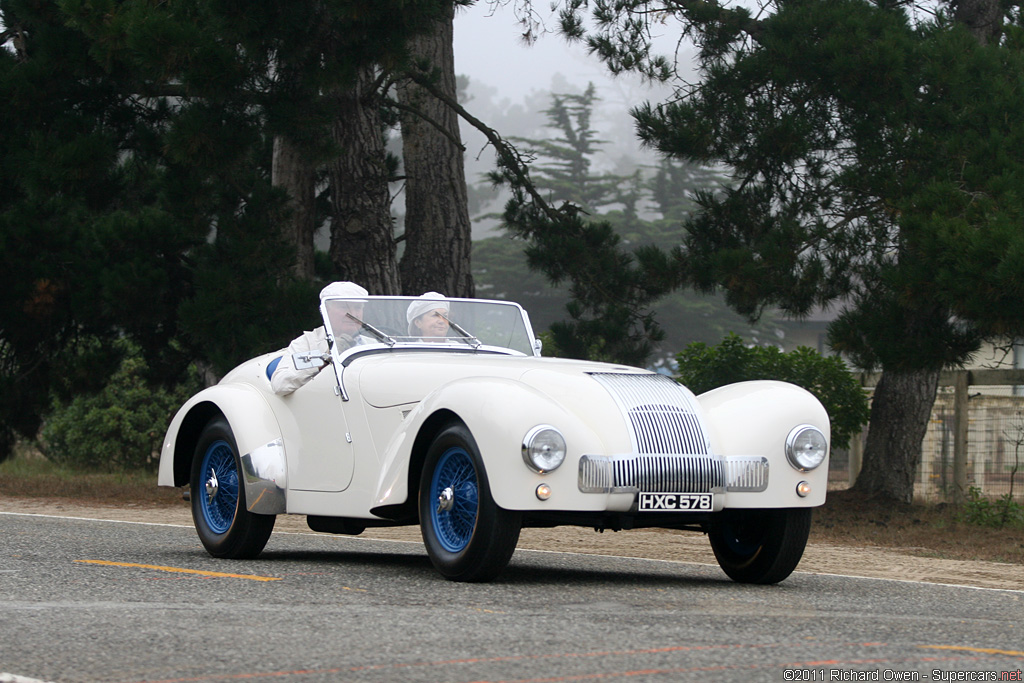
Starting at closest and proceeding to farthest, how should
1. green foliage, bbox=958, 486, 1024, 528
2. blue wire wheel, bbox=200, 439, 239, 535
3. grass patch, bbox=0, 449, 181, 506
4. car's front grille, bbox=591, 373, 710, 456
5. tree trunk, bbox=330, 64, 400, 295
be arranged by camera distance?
car's front grille, bbox=591, 373, 710, 456, blue wire wheel, bbox=200, 439, 239, 535, green foliage, bbox=958, 486, 1024, 528, tree trunk, bbox=330, 64, 400, 295, grass patch, bbox=0, 449, 181, 506

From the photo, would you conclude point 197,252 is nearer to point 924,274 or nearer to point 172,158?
point 172,158

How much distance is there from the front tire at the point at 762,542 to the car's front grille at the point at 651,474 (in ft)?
1.10

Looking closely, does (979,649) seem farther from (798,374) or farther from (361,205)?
(361,205)

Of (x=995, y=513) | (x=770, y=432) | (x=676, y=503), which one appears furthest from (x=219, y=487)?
(x=995, y=513)

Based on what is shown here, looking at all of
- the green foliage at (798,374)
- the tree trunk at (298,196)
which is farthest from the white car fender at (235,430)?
the green foliage at (798,374)

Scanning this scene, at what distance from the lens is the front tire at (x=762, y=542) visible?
7.66 metres

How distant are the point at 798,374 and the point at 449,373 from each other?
11205 mm

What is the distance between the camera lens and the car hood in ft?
24.4

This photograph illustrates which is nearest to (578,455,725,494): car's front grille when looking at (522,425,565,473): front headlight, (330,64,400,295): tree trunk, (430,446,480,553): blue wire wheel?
(522,425,565,473): front headlight

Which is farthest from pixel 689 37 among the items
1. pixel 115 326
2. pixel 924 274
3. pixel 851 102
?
pixel 115 326

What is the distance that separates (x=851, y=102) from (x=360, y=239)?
6.28 metres

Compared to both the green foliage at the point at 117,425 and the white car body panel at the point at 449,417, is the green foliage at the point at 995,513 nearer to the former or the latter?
the white car body panel at the point at 449,417

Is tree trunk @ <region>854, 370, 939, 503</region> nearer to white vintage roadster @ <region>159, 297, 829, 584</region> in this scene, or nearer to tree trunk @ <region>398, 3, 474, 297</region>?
tree trunk @ <region>398, 3, 474, 297</region>

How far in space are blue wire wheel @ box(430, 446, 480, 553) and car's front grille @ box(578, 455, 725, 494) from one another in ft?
2.03
